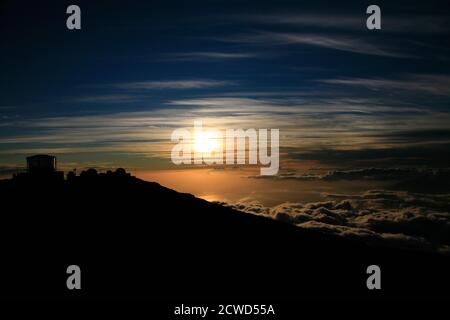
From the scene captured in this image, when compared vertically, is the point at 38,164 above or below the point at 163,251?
above

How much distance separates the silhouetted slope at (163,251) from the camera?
131 ft

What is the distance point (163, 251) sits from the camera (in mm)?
48156

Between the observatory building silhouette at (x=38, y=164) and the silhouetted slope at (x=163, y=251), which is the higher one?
the observatory building silhouette at (x=38, y=164)

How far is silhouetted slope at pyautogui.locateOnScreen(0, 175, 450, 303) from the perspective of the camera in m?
40.1

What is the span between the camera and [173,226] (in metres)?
57.8

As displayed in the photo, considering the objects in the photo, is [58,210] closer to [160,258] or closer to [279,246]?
[160,258]

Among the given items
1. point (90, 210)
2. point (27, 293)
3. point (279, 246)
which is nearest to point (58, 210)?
point (90, 210)

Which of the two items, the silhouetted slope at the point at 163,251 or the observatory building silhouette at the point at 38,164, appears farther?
the observatory building silhouette at the point at 38,164

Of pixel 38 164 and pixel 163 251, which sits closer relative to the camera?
pixel 163 251

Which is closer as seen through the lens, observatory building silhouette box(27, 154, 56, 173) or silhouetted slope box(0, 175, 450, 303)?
silhouetted slope box(0, 175, 450, 303)

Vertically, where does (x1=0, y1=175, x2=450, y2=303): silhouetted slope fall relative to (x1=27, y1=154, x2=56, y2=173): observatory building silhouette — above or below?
below

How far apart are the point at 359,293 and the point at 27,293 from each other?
103 feet
